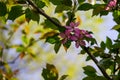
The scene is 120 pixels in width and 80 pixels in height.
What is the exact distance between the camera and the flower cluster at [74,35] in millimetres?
1619

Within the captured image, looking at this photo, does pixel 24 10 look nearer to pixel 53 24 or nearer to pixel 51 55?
pixel 53 24

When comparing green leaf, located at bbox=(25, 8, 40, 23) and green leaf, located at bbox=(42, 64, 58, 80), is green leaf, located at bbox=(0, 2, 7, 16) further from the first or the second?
green leaf, located at bbox=(42, 64, 58, 80)

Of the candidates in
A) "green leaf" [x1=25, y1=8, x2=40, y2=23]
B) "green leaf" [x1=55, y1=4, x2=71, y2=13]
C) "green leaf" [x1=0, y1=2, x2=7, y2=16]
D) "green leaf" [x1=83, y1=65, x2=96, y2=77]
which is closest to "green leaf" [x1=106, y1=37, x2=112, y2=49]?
"green leaf" [x1=83, y1=65, x2=96, y2=77]

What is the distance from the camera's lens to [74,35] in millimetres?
1658

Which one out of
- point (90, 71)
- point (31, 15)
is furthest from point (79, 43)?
point (31, 15)

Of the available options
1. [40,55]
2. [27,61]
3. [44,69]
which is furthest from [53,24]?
[40,55]

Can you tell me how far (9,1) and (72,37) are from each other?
0.38 metres

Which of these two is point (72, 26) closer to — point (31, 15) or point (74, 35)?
point (74, 35)

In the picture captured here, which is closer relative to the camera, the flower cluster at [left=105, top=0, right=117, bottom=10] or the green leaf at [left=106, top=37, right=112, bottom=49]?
the flower cluster at [left=105, top=0, right=117, bottom=10]

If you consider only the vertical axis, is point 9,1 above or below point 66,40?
above

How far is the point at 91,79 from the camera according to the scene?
1.62m

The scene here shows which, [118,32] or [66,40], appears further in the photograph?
[118,32]

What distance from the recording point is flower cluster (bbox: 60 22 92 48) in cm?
162

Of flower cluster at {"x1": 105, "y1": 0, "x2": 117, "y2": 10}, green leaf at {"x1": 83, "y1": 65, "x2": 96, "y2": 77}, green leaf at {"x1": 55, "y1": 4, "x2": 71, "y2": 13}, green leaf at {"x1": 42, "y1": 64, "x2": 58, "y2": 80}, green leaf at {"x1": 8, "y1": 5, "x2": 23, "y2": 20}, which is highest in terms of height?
green leaf at {"x1": 8, "y1": 5, "x2": 23, "y2": 20}
